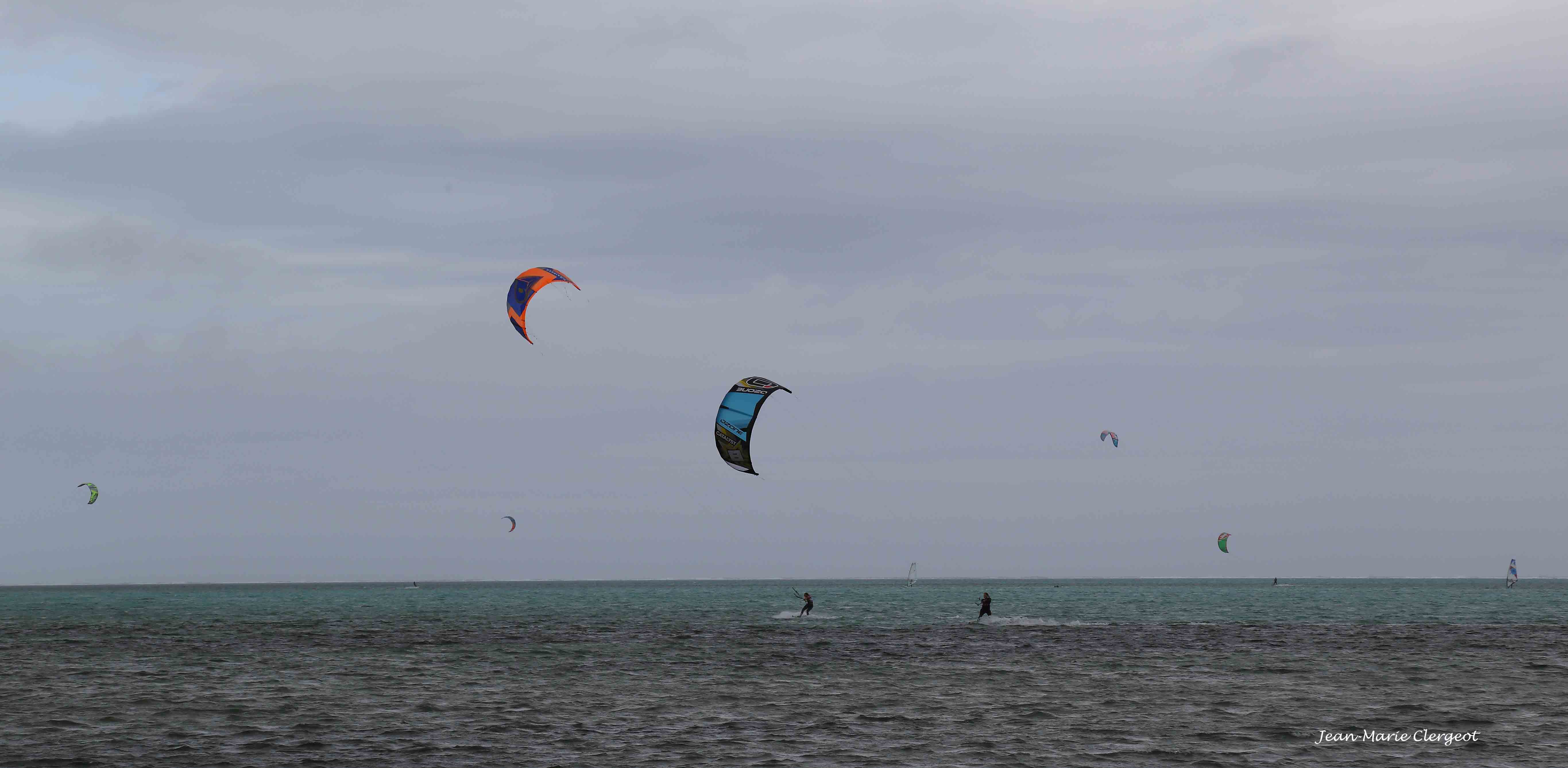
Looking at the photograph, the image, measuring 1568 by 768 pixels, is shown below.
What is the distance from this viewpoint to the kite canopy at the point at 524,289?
3731 centimetres

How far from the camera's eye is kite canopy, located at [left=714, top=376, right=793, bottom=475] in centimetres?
3428

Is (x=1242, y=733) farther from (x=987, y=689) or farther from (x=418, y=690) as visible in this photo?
(x=418, y=690)

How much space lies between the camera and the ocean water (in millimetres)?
21359

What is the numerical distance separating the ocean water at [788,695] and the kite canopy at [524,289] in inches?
396

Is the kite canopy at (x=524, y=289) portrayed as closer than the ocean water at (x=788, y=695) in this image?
No

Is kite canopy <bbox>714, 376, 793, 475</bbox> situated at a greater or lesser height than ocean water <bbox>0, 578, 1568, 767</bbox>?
greater

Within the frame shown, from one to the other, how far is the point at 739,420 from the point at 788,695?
8381 mm

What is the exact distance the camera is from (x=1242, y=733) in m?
23.2

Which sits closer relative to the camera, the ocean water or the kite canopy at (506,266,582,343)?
the ocean water

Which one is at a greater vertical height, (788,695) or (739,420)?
(739,420)

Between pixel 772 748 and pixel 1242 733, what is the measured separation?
8.67 m

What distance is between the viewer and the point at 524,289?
37.9 meters

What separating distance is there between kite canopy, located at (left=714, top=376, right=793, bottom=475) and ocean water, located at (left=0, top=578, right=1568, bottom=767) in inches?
228

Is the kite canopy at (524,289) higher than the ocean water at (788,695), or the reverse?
the kite canopy at (524,289)
